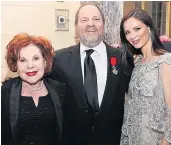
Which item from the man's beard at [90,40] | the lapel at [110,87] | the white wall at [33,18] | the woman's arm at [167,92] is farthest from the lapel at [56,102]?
the white wall at [33,18]

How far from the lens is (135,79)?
2064mm

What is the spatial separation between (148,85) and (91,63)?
0.48 m

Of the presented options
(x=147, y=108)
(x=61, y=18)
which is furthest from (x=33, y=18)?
(x=147, y=108)

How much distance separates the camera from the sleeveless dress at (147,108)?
189cm

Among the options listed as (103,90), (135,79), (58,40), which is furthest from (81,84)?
(58,40)

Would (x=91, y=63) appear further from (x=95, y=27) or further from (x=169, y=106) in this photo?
(x=169, y=106)

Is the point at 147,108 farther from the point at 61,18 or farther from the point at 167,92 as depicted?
the point at 61,18

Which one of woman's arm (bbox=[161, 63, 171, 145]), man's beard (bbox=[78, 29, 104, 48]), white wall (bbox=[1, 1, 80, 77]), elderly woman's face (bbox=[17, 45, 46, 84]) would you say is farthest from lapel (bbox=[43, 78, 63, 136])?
white wall (bbox=[1, 1, 80, 77])

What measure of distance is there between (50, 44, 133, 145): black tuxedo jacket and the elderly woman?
191 mm

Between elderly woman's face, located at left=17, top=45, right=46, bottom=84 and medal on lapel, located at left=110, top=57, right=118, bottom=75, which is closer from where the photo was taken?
elderly woman's face, located at left=17, top=45, right=46, bottom=84

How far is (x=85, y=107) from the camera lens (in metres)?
2.11

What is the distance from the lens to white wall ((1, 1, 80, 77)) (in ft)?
10.1

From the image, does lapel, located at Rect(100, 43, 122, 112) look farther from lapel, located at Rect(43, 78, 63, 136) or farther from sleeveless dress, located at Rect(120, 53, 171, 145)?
lapel, located at Rect(43, 78, 63, 136)

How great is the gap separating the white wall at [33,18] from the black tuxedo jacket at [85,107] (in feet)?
3.35
